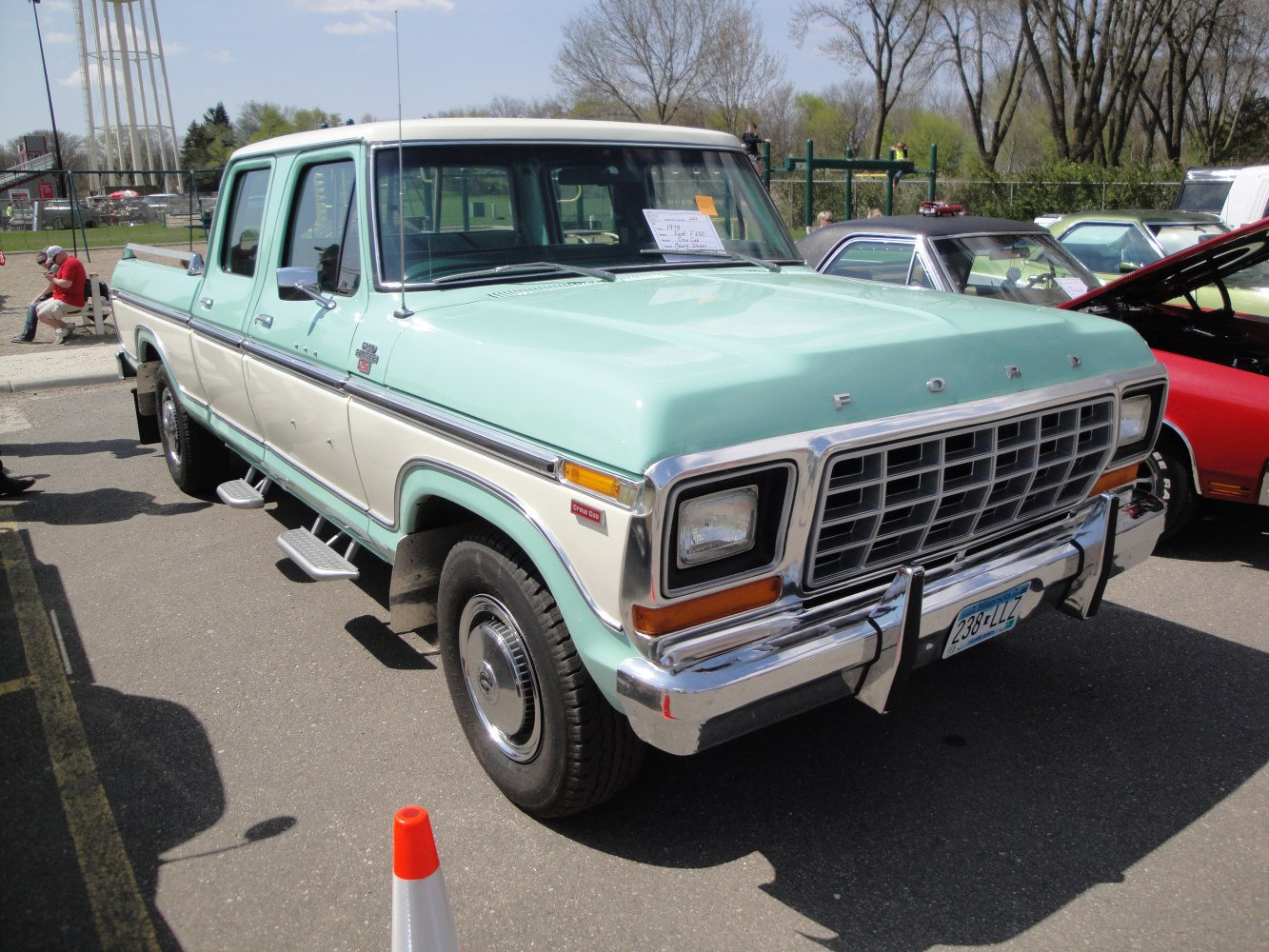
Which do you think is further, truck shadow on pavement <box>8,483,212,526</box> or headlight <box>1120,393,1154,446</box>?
truck shadow on pavement <box>8,483,212,526</box>

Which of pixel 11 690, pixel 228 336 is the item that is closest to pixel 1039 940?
pixel 11 690

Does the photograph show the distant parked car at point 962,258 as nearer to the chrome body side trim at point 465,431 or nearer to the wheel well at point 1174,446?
the wheel well at point 1174,446

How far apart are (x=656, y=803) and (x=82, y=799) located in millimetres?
1932

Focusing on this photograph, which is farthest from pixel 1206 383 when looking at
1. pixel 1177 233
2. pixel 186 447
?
pixel 1177 233

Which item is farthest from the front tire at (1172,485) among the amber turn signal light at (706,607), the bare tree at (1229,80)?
the bare tree at (1229,80)

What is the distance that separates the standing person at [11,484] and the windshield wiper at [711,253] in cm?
503

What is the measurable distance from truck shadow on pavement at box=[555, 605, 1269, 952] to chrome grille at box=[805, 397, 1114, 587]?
2.89ft

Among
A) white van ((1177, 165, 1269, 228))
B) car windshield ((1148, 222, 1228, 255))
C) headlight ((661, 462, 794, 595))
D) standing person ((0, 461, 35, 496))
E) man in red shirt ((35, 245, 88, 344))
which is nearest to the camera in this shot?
headlight ((661, 462, 794, 595))

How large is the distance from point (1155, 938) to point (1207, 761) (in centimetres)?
105

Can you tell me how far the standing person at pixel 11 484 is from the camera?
6730 millimetres

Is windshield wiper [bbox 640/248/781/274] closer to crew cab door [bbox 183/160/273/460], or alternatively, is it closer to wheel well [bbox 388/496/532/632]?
wheel well [bbox 388/496/532/632]

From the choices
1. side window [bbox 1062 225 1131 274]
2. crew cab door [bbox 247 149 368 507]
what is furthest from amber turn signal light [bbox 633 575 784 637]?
side window [bbox 1062 225 1131 274]

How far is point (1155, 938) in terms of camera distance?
2641 millimetres

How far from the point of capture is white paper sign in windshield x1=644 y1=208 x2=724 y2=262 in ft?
14.0
